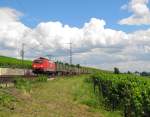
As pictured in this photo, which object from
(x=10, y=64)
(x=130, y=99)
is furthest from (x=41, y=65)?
(x=130, y=99)

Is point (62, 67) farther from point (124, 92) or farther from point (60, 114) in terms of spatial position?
point (60, 114)

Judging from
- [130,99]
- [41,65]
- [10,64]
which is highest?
[10,64]

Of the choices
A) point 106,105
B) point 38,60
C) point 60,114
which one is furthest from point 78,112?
point 38,60

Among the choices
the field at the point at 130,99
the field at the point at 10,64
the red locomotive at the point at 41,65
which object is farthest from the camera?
the field at the point at 10,64

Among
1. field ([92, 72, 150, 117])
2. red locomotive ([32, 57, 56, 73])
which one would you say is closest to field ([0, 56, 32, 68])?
red locomotive ([32, 57, 56, 73])

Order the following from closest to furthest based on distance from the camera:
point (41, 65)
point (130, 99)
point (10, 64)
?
point (130, 99), point (41, 65), point (10, 64)

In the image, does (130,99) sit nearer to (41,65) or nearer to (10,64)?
(41,65)

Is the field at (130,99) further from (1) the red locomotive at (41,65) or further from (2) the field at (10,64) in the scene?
(2) the field at (10,64)

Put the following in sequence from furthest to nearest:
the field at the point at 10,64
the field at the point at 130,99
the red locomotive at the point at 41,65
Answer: the field at the point at 10,64 → the red locomotive at the point at 41,65 → the field at the point at 130,99

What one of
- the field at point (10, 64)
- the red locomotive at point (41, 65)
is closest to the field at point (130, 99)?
the red locomotive at point (41, 65)

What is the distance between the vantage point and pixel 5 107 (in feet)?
65.5

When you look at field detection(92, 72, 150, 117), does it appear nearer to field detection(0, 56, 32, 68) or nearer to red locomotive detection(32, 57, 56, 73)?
red locomotive detection(32, 57, 56, 73)

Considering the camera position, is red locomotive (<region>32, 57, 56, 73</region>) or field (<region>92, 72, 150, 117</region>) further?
red locomotive (<region>32, 57, 56, 73</region>)

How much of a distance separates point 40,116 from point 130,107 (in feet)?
34.6
